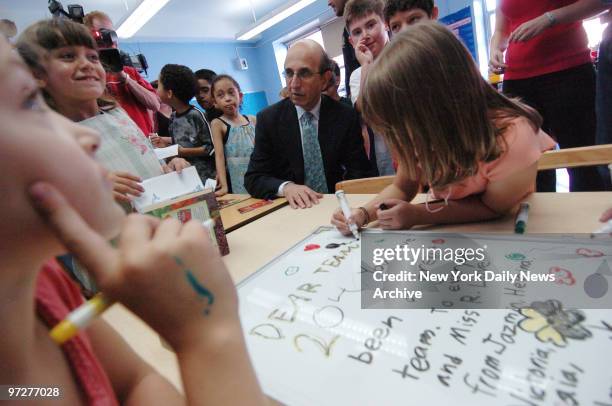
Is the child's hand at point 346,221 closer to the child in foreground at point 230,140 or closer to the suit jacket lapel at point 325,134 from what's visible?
the suit jacket lapel at point 325,134

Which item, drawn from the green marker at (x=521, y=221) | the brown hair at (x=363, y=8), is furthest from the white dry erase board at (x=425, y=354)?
the brown hair at (x=363, y=8)

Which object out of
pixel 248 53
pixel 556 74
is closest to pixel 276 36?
pixel 248 53

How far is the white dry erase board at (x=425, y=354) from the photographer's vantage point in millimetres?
311

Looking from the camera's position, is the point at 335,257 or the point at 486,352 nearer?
the point at 486,352

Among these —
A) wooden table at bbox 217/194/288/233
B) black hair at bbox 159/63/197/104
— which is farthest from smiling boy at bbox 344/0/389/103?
black hair at bbox 159/63/197/104

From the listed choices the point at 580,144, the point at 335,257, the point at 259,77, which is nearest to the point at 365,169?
the point at 580,144

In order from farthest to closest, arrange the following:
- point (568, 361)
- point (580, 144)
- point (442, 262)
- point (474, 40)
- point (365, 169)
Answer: point (474, 40)
point (365, 169)
point (580, 144)
point (442, 262)
point (568, 361)

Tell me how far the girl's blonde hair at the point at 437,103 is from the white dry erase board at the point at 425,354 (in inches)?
10.0

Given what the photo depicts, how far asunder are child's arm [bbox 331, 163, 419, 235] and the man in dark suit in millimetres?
526

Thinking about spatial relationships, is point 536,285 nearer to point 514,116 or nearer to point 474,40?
point 514,116

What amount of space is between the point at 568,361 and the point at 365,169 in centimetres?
119

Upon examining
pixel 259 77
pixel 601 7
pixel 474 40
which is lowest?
pixel 601 7

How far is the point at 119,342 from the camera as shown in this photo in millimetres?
429

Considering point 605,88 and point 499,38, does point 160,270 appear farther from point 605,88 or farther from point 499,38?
point 499,38
